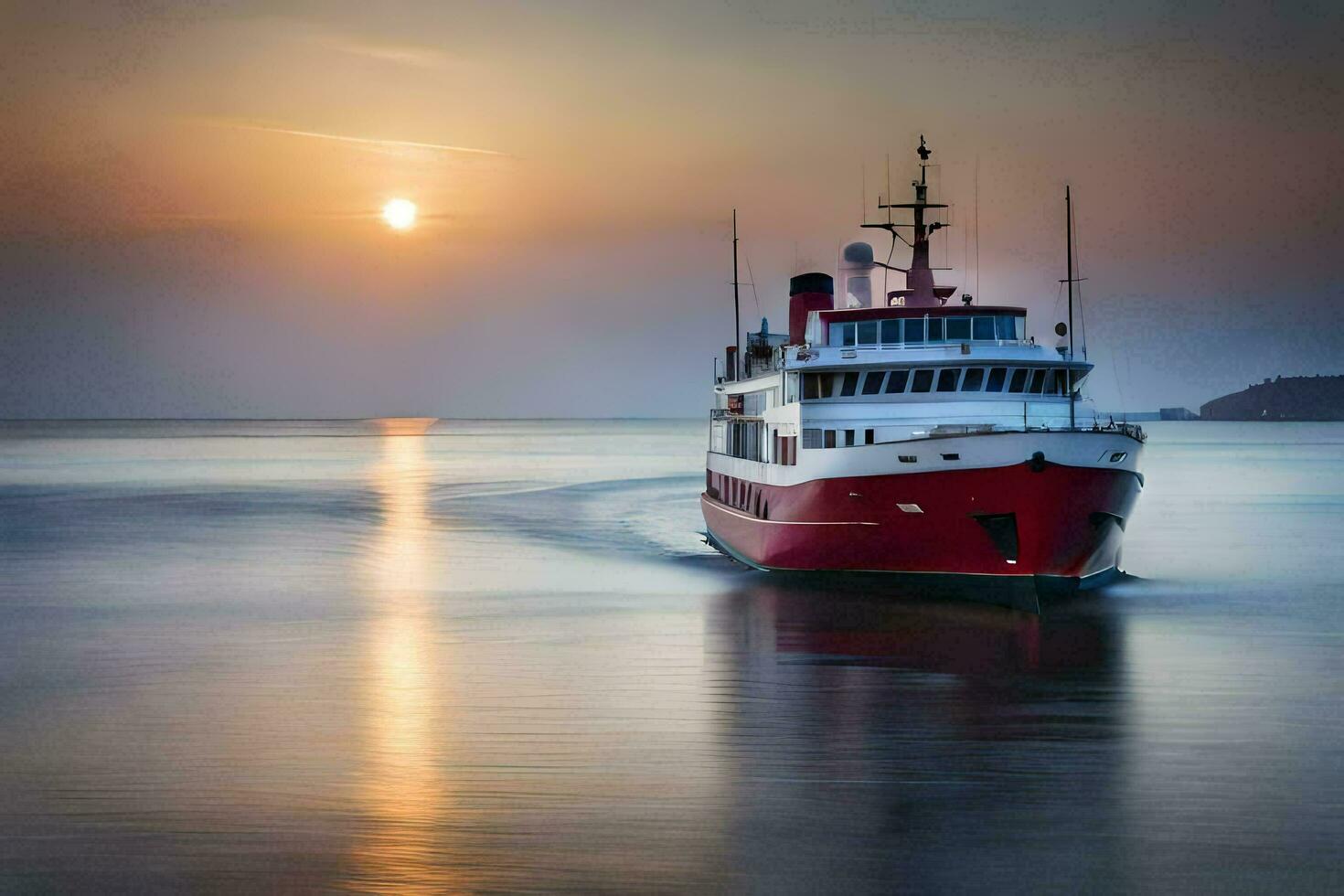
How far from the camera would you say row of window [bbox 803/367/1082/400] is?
29.4 m

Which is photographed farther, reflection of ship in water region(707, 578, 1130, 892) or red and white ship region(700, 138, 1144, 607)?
red and white ship region(700, 138, 1144, 607)

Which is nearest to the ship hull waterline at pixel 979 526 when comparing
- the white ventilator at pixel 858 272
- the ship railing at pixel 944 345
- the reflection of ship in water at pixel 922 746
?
the reflection of ship in water at pixel 922 746

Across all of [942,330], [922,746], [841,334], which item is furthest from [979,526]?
[922,746]

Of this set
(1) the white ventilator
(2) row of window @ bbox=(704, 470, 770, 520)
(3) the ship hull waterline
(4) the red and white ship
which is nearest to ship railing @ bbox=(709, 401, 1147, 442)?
(4) the red and white ship

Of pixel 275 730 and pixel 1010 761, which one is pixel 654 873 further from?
pixel 275 730

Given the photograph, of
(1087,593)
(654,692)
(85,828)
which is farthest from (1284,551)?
(85,828)

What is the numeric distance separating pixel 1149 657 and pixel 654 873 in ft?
50.2

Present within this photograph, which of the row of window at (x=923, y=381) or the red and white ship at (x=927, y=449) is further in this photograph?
the row of window at (x=923, y=381)

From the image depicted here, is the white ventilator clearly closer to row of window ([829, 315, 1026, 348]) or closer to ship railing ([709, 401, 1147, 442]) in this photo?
row of window ([829, 315, 1026, 348])

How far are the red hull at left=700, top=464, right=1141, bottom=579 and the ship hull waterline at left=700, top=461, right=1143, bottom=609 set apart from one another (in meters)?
0.02

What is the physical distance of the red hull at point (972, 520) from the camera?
25.9 meters

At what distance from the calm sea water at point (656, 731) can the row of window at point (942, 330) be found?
6.69 m

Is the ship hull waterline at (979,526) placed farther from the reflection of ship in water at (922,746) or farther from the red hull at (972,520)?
the reflection of ship in water at (922,746)

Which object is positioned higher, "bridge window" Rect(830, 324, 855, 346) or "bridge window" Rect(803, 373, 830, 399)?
"bridge window" Rect(830, 324, 855, 346)
